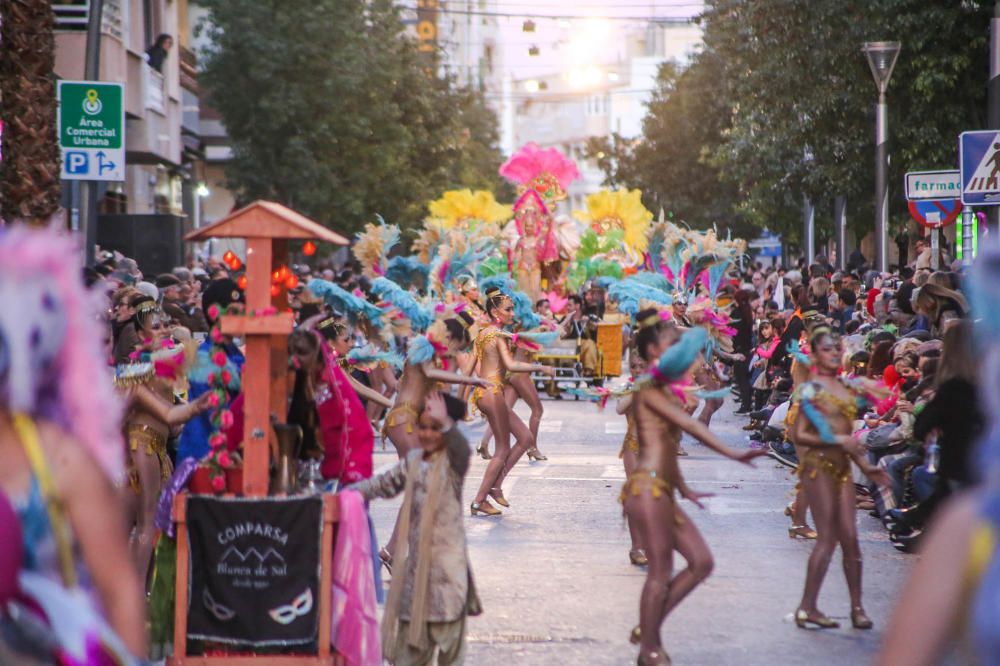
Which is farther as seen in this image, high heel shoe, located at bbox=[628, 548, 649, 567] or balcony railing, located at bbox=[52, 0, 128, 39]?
balcony railing, located at bbox=[52, 0, 128, 39]

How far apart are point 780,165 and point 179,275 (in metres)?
14.1

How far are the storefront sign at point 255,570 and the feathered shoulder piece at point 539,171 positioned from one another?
2967cm

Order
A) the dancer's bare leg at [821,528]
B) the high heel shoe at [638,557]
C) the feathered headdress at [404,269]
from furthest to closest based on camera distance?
the feathered headdress at [404,269] < the high heel shoe at [638,557] < the dancer's bare leg at [821,528]

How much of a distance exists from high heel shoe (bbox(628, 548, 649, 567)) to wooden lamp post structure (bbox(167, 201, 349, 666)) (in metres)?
4.11

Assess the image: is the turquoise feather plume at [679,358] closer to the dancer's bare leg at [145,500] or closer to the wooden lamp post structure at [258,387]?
the wooden lamp post structure at [258,387]

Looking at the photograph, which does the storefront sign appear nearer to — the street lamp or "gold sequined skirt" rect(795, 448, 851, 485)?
"gold sequined skirt" rect(795, 448, 851, 485)

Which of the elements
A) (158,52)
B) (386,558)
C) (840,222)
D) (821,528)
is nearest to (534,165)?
(840,222)

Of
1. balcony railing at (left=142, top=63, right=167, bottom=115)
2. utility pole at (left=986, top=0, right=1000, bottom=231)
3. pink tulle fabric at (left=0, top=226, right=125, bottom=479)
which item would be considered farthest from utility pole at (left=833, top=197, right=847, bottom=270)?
pink tulle fabric at (left=0, top=226, right=125, bottom=479)

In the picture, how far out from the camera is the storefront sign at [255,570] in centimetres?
757

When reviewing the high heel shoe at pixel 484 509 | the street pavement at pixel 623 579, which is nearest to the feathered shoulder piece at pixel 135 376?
the street pavement at pixel 623 579

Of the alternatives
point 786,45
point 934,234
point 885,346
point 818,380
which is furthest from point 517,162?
point 818,380

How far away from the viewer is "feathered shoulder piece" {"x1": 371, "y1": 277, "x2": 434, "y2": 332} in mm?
14000

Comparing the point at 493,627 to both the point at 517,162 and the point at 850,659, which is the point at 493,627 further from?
the point at 517,162

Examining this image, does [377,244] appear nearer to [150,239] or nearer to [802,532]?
[150,239]
